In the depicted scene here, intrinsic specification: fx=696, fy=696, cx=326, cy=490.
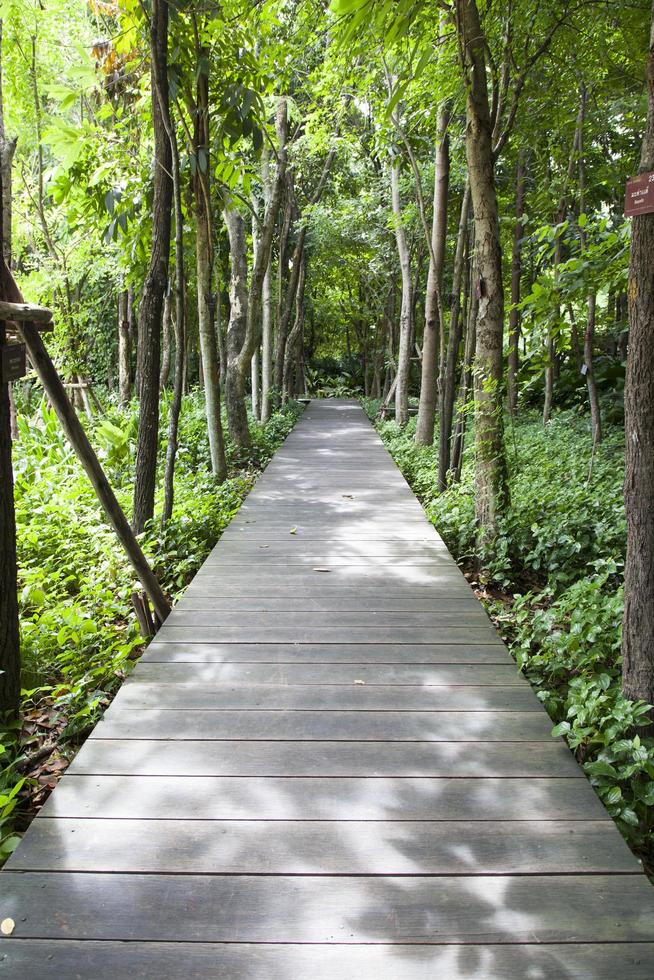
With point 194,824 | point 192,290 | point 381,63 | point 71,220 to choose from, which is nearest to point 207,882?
point 194,824

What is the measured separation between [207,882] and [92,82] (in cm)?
481

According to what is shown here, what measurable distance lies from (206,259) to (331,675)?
4.66m

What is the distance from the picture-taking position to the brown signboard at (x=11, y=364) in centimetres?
282

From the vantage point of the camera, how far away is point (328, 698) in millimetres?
2994

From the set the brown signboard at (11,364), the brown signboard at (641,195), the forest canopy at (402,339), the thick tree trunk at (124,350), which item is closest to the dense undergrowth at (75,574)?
the forest canopy at (402,339)

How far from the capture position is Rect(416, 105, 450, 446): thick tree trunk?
8.52 metres

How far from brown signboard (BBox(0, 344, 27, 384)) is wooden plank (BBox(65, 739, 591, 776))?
148cm

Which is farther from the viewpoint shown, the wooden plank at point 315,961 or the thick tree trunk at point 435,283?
the thick tree trunk at point 435,283

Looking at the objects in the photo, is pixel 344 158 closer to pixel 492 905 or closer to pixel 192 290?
pixel 192 290

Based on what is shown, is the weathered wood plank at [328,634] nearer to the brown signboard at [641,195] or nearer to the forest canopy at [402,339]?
the forest canopy at [402,339]

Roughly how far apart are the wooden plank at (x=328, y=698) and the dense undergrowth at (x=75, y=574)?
383 millimetres

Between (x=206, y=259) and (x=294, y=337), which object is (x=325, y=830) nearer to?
(x=206, y=259)

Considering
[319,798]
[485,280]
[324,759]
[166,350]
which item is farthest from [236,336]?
[319,798]

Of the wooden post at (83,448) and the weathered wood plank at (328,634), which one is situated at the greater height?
the wooden post at (83,448)
